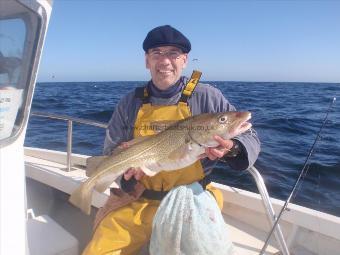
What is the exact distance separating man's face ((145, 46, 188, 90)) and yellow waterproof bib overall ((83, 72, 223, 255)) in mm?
191

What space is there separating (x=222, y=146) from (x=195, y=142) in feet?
0.75

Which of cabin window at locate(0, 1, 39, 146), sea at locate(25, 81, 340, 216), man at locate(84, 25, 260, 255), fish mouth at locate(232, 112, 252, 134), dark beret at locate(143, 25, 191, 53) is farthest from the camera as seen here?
sea at locate(25, 81, 340, 216)

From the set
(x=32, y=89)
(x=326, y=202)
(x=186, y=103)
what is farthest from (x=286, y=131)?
(x=32, y=89)

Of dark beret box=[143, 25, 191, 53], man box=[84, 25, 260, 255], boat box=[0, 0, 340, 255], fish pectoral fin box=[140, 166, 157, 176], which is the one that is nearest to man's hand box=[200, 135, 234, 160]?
man box=[84, 25, 260, 255]

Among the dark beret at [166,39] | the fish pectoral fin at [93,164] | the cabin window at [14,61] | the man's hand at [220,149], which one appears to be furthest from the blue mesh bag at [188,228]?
the cabin window at [14,61]

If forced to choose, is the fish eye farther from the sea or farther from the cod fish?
the sea

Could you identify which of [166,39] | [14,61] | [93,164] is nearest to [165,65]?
[166,39]

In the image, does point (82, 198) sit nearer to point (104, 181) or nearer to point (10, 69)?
point (104, 181)

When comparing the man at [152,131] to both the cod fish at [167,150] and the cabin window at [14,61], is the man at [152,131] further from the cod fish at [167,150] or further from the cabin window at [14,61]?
the cabin window at [14,61]

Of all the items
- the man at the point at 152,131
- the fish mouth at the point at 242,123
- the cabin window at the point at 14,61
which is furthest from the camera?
the man at the point at 152,131

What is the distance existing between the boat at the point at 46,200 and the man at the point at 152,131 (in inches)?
17.5

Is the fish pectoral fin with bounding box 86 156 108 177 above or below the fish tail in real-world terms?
above

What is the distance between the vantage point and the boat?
6.25 feet

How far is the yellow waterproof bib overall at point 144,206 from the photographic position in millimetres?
3278
